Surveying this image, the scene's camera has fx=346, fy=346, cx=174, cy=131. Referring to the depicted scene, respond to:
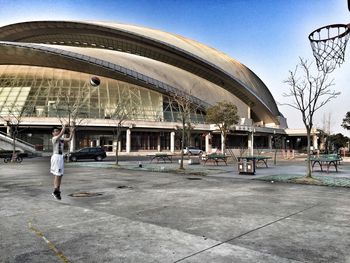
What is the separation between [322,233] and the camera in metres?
6.65

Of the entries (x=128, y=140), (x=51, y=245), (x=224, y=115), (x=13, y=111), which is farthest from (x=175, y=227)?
(x=13, y=111)

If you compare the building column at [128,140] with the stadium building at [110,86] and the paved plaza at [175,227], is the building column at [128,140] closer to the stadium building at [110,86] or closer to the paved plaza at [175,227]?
the stadium building at [110,86]

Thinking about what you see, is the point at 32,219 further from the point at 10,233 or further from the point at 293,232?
the point at 293,232

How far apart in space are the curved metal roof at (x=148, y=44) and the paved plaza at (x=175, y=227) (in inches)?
2597

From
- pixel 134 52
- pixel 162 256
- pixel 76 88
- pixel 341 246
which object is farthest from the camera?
pixel 134 52

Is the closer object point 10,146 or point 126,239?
point 126,239

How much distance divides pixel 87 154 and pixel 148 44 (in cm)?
4329

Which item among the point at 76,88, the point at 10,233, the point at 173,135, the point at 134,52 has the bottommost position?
the point at 10,233

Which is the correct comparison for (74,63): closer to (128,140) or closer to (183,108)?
(128,140)

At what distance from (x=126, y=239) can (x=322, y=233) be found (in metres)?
3.74

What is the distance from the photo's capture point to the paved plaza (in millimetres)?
5395

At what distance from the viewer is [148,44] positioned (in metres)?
76.4

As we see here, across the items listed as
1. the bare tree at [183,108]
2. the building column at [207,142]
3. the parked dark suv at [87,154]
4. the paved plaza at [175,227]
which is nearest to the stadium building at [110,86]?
the building column at [207,142]

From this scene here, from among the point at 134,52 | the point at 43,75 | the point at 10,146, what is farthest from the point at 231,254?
the point at 134,52
